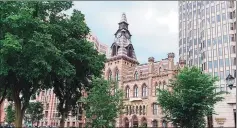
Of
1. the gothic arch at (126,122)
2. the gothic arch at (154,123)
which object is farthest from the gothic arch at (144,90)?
the gothic arch at (126,122)

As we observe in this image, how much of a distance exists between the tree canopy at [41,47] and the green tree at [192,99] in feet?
29.4

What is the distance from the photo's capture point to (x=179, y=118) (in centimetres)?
2828

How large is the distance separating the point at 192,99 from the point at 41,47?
14182mm

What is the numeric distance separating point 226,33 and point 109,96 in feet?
141

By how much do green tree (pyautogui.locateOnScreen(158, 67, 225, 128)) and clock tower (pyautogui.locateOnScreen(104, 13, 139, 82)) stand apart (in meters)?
31.6

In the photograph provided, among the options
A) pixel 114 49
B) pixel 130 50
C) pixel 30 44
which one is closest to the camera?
pixel 30 44

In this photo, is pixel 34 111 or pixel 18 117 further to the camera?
pixel 34 111

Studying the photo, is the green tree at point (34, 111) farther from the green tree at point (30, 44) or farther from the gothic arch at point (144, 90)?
the green tree at point (30, 44)

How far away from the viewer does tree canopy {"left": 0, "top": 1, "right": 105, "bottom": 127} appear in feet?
78.3

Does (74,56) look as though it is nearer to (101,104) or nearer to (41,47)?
(41,47)

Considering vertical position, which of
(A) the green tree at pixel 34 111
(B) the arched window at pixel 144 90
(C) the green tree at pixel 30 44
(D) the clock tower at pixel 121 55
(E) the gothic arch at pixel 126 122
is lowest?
(E) the gothic arch at pixel 126 122

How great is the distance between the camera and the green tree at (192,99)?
2717 centimetres

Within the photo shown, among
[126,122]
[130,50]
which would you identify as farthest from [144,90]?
[130,50]

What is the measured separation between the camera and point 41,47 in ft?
78.9
